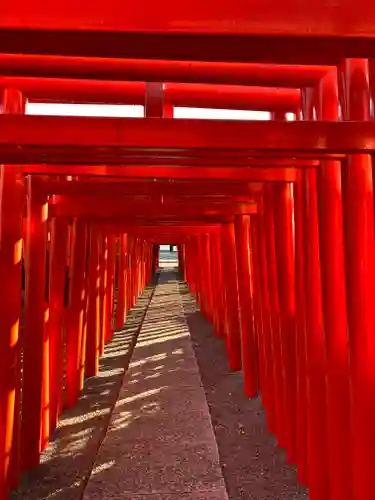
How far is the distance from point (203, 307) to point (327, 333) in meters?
12.4

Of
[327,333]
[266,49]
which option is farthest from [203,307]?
[266,49]

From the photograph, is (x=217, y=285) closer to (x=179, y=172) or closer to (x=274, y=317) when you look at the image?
(x=274, y=317)

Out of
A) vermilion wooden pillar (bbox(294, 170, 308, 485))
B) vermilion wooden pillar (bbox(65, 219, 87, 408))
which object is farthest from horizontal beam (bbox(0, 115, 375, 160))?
vermilion wooden pillar (bbox(65, 219, 87, 408))

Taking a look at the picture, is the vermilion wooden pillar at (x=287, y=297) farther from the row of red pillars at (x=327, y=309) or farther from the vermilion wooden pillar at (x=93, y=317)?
the vermilion wooden pillar at (x=93, y=317)

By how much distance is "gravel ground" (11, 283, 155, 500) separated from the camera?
4.56 meters

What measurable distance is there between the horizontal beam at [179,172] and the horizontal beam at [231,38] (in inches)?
99.0

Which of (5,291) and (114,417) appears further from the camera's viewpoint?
(114,417)

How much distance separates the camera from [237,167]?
431cm

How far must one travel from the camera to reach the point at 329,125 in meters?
2.70

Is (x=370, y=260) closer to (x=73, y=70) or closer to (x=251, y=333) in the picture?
(x=73, y=70)

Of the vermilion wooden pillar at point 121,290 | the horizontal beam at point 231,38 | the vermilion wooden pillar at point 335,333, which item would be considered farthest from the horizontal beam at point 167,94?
the vermilion wooden pillar at point 121,290

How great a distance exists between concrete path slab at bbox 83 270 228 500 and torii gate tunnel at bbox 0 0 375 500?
81 centimetres

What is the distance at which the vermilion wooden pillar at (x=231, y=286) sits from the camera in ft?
28.6

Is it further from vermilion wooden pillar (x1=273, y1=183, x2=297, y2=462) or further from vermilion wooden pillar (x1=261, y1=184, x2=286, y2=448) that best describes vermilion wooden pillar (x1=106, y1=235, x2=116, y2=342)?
vermilion wooden pillar (x1=273, y1=183, x2=297, y2=462)
